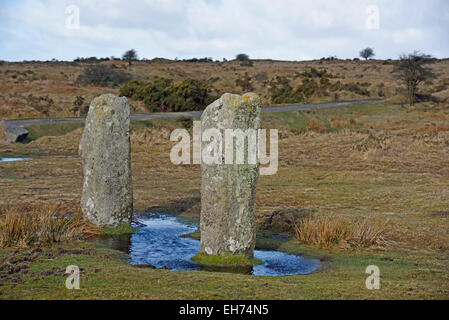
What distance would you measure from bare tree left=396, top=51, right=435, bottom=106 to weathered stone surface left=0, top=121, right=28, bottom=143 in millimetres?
36769

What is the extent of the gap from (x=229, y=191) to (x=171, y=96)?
45455 mm

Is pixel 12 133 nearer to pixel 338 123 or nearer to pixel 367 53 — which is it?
pixel 338 123

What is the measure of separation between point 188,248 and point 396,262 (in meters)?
4.27

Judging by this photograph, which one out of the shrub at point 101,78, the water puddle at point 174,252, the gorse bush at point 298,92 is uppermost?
the shrub at point 101,78

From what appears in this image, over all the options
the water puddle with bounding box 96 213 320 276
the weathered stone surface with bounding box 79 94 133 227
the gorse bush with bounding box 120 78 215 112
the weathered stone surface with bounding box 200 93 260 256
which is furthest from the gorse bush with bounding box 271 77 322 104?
the weathered stone surface with bounding box 200 93 260 256

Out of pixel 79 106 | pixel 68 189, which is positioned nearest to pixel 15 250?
pixel 68 189

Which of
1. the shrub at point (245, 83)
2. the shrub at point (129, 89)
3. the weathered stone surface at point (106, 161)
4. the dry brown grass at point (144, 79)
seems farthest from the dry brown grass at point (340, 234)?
the shrub at point (245, 83)

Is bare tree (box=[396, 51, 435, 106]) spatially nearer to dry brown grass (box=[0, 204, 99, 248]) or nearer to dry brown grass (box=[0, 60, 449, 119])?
dry brown grass (box=[0, 60, 449, 119])

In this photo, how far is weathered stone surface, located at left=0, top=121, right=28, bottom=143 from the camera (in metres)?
33.3

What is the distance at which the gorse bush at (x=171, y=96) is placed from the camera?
55250 millimetres

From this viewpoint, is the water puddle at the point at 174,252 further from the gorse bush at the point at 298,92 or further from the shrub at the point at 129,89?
the gorse bush at the point at 298,92

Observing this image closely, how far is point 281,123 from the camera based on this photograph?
44.7 meters

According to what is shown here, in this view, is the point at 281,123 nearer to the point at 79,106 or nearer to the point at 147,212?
the point at 79,106

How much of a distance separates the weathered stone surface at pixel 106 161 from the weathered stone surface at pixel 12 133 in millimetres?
20588
